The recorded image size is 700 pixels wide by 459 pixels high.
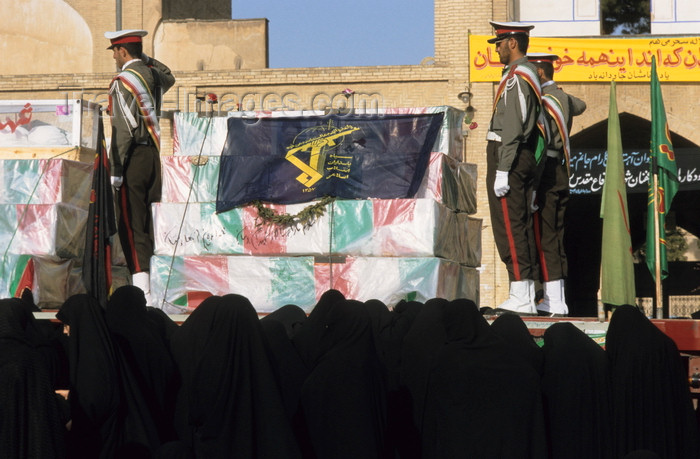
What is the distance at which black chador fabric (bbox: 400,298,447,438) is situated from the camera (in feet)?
18.2

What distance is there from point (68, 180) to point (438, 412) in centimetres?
530

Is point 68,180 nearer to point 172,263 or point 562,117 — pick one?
point 172,263

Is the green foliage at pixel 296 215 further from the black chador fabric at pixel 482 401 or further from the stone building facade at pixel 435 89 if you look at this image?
the stone building facade at pixel 435 89

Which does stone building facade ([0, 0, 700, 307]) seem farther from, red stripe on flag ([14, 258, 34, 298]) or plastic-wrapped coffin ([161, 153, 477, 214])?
red stripe on flag ([14, 258, 34, 298])

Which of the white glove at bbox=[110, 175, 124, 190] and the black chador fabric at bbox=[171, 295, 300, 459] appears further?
the white glove at bbox=[110, 175, 124, 190]

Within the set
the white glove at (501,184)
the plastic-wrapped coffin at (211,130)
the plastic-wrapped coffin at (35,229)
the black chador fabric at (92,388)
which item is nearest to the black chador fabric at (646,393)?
the white glove at (501,184)

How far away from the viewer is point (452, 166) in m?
8.82

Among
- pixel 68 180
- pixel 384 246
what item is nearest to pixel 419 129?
pixel 384 246

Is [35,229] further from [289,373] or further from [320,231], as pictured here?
[289,373]

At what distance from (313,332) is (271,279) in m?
2.75

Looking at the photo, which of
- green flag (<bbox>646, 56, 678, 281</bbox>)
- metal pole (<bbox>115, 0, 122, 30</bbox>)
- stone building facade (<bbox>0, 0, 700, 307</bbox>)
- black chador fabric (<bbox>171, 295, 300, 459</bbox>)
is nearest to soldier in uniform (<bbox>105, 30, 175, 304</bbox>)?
black chador fabric (<bbox>171, 295, 300, 459</bbox>)

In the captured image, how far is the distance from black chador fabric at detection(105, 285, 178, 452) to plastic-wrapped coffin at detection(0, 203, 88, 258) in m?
3.63

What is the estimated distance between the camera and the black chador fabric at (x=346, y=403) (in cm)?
501

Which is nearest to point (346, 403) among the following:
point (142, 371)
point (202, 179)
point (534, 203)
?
point (142, 371)
